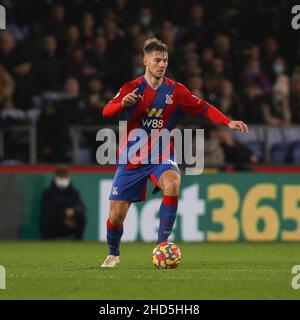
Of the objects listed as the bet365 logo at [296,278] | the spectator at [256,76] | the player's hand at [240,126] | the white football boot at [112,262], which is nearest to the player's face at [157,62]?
the player's hand at [240,126]

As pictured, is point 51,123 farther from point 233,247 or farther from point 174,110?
point 174,110

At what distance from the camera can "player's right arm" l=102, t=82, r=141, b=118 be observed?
10.0 m

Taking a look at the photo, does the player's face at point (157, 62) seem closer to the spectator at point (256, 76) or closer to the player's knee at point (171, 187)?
the player's knee at point (171, 187)

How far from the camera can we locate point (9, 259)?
40.6ft

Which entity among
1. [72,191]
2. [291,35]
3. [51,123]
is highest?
[291,35]

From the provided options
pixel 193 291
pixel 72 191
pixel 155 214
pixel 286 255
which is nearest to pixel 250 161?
pixel 155 214

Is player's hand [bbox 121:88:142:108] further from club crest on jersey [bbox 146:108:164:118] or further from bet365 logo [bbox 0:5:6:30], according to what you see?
bet365 logo [bbox 0:5:6:30]

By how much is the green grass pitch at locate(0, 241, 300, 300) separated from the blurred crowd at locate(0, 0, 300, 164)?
2726 mm

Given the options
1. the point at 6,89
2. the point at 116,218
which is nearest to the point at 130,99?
the point at 116,218

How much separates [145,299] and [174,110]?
131 inches

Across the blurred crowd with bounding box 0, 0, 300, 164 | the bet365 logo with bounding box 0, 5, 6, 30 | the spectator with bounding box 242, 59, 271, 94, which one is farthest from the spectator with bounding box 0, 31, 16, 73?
the spectator with bounding box 242, 59, 271, 94

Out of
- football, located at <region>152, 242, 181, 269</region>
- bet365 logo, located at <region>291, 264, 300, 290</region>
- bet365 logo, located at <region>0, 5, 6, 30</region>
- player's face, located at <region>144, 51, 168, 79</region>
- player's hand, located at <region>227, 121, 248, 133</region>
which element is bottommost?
bet365 logo, located at <region>291, 264, 300, 290</region>

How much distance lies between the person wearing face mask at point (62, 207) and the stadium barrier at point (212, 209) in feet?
0.41

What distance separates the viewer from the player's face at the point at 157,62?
10.5 metres
